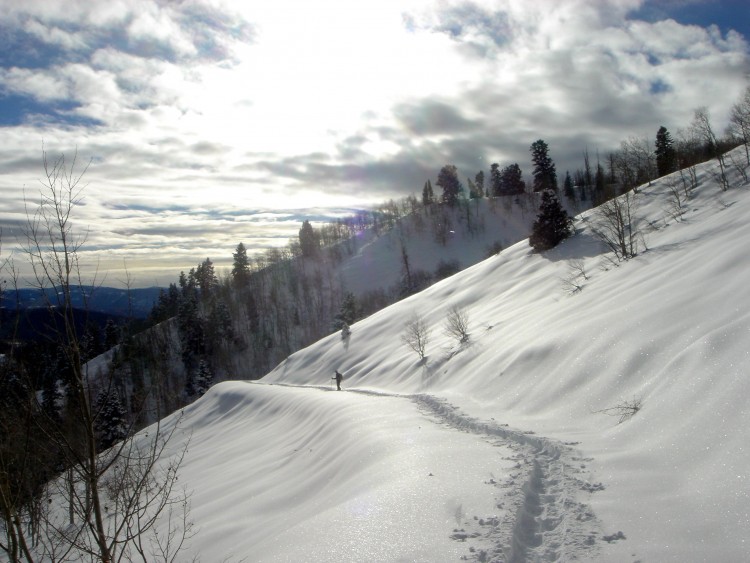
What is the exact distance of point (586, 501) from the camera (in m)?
6.02

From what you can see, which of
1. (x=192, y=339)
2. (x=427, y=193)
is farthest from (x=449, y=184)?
(x=192, y=339)

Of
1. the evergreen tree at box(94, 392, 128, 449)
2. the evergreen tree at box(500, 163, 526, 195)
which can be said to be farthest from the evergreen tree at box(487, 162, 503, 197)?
the evergreen tree at box(94, 392, 128, 449)

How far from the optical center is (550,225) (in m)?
35.2

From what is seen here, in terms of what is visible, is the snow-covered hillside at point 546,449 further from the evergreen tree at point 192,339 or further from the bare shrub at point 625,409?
the evergreen tree at point 192,339

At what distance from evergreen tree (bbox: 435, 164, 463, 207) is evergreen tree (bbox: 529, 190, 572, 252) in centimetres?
7311

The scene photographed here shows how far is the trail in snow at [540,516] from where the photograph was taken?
16.4 ft

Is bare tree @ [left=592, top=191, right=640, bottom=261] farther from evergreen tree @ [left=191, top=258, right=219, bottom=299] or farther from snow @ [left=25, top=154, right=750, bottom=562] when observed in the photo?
evergreen tree @ [left=191, top=258, right=219, bottom=299]

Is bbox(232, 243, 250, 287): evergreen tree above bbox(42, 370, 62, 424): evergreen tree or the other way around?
above

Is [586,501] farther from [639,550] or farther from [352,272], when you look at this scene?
[352,272]

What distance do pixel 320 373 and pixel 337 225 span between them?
101 metres

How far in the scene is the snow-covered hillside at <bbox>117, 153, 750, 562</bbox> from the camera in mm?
5273

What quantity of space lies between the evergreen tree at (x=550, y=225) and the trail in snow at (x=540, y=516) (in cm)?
2928

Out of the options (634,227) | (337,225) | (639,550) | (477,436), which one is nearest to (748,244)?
(477,436)

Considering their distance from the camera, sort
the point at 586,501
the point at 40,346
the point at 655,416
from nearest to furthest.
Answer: the point at 40,346 < the point at 586,501 < the point at 655,416
